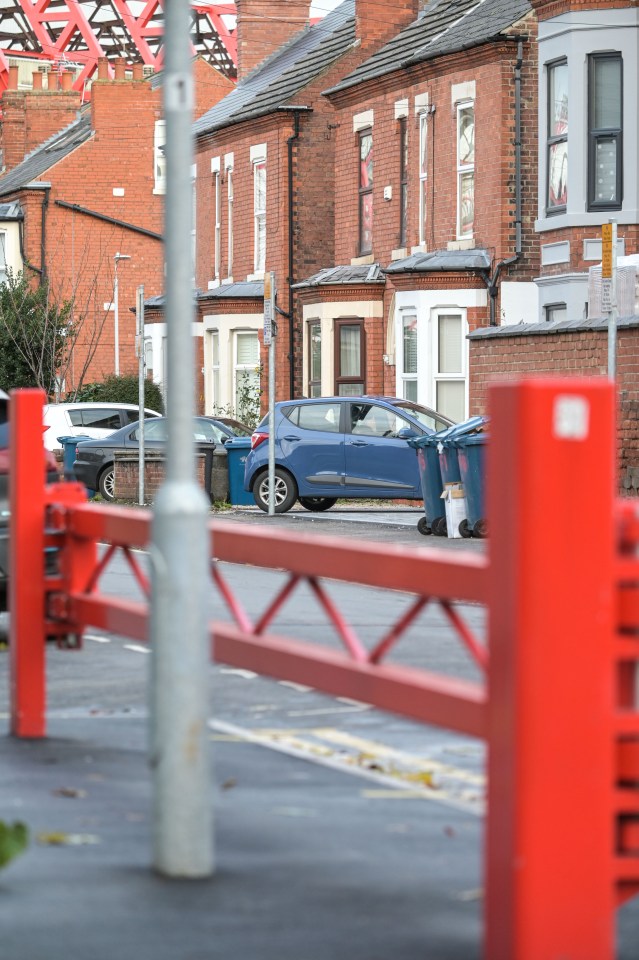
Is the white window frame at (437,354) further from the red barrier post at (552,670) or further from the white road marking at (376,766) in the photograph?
the red barrier post at (552,670)

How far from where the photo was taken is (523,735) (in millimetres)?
4500

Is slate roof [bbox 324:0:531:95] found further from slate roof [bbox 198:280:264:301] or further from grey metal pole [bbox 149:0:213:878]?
grey metal pole [bbox 149:0:213:878]

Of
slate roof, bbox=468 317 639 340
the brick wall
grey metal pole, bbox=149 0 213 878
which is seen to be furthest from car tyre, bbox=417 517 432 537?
grey metal pole, bbox=149 0 213 878

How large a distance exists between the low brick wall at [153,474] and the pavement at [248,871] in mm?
20920

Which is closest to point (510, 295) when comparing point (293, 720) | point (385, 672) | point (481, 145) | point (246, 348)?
point (481, 145)

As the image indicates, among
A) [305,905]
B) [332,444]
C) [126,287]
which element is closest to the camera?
[305,905]

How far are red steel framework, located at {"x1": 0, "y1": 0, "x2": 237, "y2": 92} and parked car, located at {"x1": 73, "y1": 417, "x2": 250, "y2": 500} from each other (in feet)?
159

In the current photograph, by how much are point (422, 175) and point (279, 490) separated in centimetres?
915

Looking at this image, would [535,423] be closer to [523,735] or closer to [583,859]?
[523,735]

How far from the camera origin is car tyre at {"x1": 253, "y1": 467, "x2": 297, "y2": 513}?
88.3ft

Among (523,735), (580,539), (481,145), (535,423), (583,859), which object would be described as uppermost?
(481,145)

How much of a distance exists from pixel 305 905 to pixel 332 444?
860 inches

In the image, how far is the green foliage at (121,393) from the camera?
46250 millimetres

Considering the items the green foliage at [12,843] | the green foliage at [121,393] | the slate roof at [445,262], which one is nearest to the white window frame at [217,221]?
the green foliage at [121,393]
